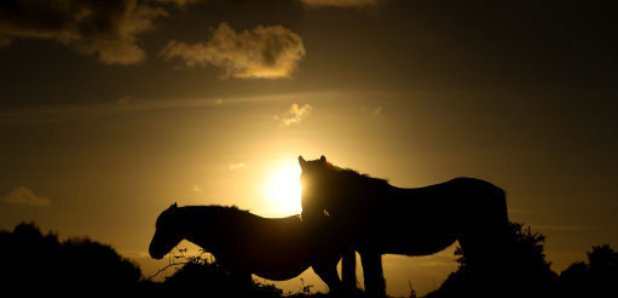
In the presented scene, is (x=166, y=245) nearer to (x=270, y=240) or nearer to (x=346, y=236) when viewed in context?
(x=270, y=240)

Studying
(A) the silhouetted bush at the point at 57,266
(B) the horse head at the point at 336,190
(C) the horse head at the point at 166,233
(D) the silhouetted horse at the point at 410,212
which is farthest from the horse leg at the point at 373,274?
(A) the silhouetted bush at the point at 57,266

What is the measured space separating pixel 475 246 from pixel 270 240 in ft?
16.4

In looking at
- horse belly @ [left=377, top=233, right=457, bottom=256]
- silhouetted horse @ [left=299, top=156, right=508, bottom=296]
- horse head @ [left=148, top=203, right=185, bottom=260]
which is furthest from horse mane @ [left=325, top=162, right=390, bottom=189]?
horse head @ [left=148, top=203, right=185, bottom=260]

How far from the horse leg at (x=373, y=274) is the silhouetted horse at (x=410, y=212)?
121mm

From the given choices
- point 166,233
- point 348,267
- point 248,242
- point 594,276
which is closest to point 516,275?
point 594,276

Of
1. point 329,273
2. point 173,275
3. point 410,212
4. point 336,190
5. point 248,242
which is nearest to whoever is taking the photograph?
point 173,275

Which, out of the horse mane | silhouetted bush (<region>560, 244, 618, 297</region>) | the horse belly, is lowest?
silhouetted bush (<region>560, 244, 618, 297</region>)

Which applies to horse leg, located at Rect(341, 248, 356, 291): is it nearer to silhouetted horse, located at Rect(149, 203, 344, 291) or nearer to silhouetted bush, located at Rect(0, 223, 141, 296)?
silhouetted horse, located at Rect(149, 203, 344, 291)

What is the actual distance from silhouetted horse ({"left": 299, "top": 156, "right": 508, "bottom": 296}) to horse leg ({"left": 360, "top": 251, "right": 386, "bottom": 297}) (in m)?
0.12

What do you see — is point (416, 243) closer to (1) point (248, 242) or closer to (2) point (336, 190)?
(2) point (336, 190)

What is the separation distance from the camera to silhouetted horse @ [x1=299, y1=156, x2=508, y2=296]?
1507 centimetres

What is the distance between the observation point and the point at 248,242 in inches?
630

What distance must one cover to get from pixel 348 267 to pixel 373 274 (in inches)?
66.7

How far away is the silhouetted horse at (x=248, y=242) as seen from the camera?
15969 mm
